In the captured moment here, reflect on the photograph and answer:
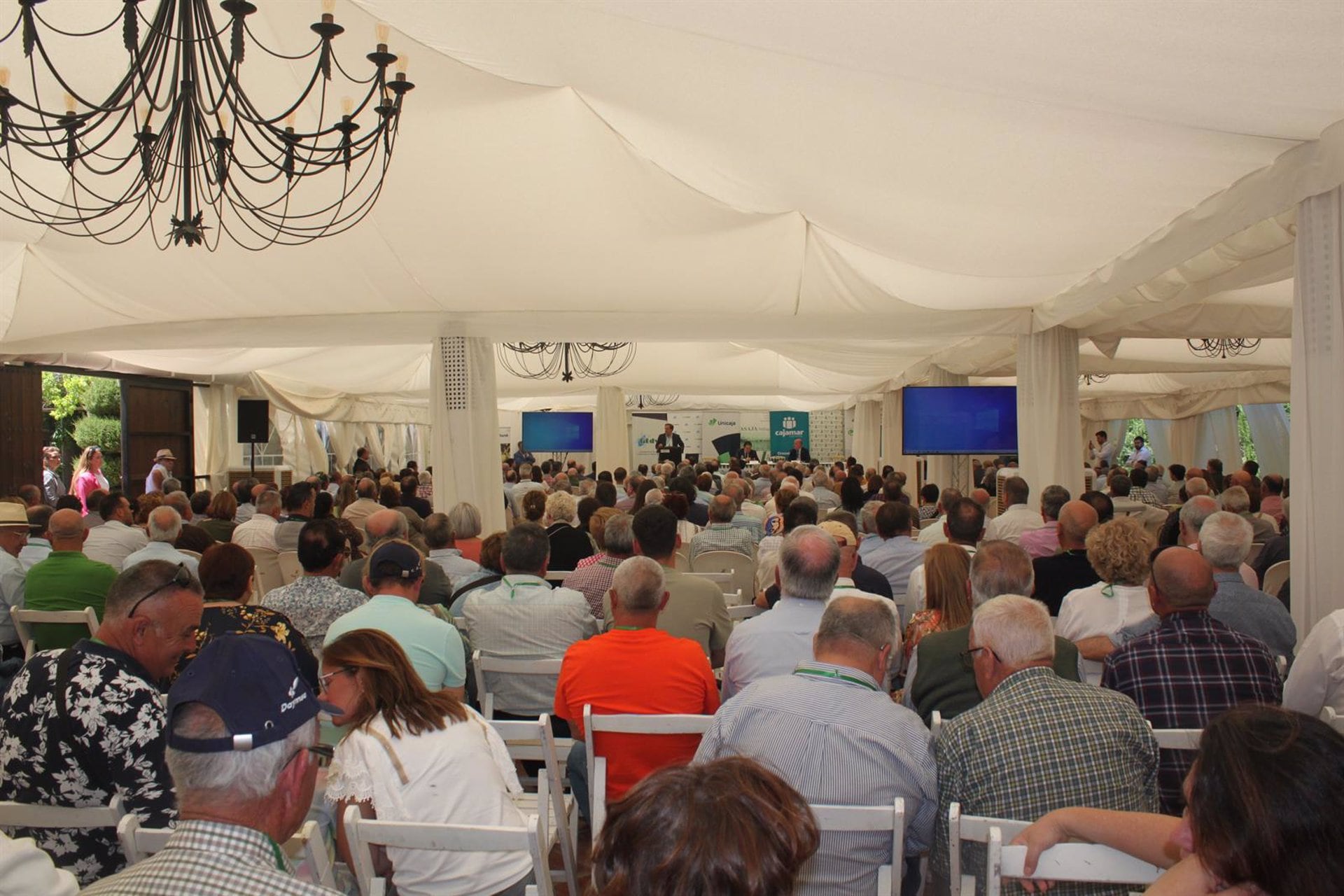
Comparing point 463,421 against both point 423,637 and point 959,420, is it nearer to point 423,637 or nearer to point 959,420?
point 959,420

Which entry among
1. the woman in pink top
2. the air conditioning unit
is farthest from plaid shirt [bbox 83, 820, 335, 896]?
the air conditioning unit

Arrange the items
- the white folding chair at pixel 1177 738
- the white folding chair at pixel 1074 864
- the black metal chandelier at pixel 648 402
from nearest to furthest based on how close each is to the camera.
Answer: the white folding chair at pixel 1074 864, the white folding chair at pixel 1177 738, the black metal chandelier at pixel 648 402

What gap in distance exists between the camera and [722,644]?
4441 millimetres

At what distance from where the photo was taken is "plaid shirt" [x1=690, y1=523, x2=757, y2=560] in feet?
22.5

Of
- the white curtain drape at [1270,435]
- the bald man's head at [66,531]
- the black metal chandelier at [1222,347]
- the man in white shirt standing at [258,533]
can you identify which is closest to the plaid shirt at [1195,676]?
the bald man's head at [66,531]

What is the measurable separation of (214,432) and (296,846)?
13316 mm

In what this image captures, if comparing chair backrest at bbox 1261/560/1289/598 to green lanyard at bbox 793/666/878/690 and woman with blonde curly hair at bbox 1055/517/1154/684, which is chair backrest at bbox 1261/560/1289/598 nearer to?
woman with blonde curly hair at bbox 1055/517/1154/684

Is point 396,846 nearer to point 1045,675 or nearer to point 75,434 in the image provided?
point 1045,675

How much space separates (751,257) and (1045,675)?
5255 millimetres

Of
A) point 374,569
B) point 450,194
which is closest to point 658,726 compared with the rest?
point 374,569

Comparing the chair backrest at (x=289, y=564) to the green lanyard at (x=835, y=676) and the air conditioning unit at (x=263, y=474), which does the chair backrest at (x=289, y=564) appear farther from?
the air conditioning unit at (x=263, y=474)

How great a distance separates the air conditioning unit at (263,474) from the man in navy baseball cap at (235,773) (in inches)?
533

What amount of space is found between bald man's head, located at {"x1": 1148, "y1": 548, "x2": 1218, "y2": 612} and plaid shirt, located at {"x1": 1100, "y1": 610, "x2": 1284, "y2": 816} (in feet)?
0.30

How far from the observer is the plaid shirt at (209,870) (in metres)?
1.37
